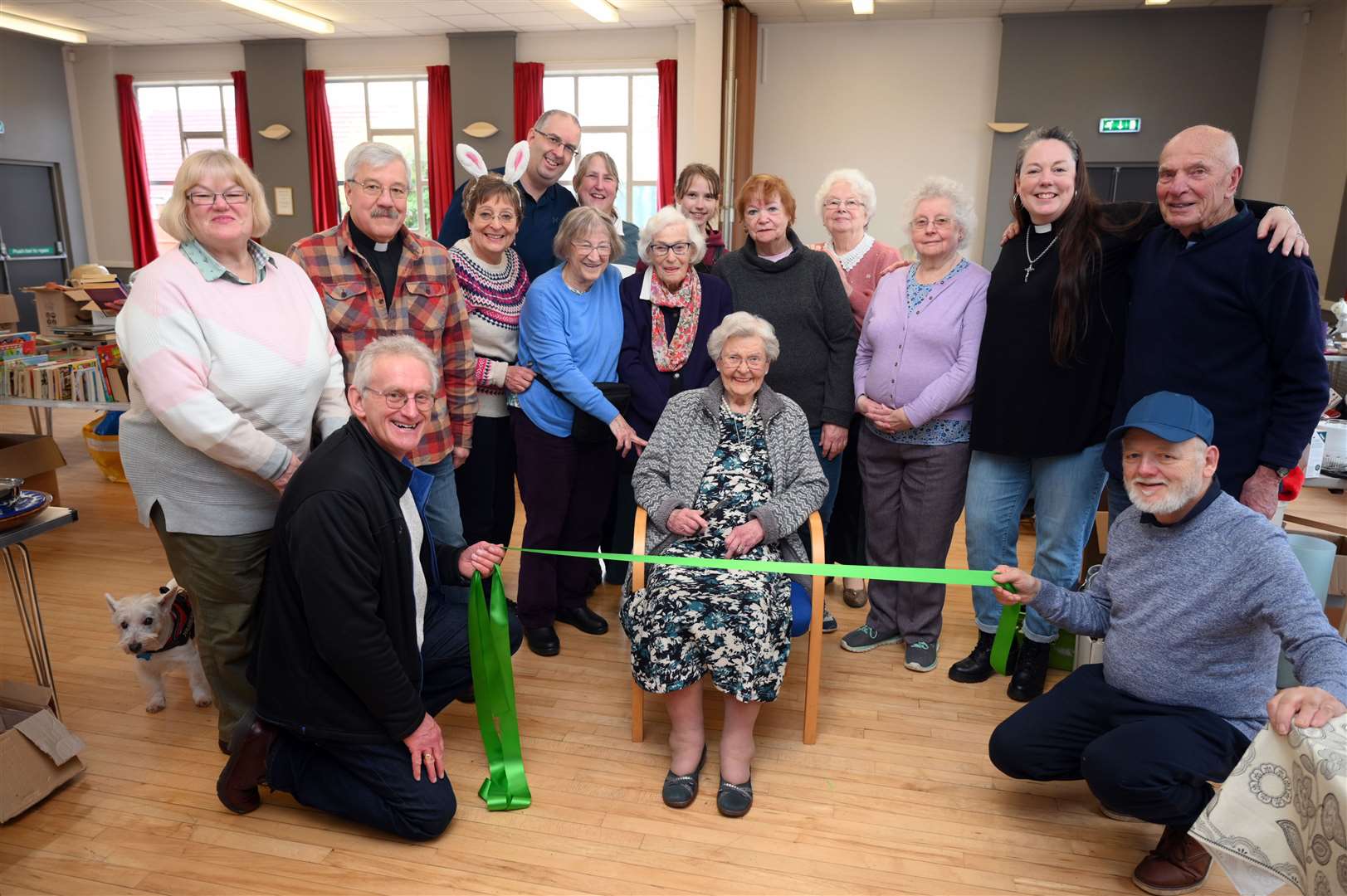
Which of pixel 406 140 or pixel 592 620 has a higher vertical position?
pixel 406 140

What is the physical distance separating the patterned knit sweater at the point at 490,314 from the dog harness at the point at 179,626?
117 cm

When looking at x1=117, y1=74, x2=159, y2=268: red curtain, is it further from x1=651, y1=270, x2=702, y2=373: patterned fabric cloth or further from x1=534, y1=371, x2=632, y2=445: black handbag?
x1=651, y1=270, x2=702, y2=373: patterned fabric cloth

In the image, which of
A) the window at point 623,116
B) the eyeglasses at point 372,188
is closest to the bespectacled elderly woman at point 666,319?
the eyeglasses at point 372,188

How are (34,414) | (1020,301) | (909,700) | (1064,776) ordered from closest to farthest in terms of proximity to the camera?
(1064,776), (1020,301), (909,700), (34,414)

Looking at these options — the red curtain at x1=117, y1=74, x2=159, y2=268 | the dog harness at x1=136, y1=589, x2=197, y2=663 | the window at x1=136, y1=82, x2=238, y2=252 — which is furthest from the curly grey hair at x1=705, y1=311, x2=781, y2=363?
the red curtain at x1=117, y1=74, x2=159, y2=268

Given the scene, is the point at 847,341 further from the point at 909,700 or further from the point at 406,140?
the point at 406,140

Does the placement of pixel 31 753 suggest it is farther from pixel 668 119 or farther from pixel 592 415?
pixel 668 119

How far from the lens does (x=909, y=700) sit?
9.71ft

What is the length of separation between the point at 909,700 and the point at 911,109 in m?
7.56

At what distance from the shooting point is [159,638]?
2.74 metres

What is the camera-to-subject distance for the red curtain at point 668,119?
9.46 m

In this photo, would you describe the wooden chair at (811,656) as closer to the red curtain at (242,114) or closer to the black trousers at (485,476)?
the black trousers at (485,476)

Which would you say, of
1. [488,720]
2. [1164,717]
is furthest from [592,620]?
[1164,717]

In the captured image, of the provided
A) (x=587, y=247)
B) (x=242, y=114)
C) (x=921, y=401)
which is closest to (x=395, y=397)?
(x=587, y=247)
